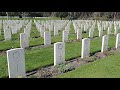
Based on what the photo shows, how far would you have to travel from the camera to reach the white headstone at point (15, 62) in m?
6.15

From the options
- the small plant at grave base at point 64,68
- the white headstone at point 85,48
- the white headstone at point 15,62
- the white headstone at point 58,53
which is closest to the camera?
the white headstone at point 15,62

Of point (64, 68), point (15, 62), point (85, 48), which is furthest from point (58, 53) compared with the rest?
point (15, 62)

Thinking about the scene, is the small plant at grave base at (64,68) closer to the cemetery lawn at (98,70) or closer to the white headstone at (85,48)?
the cemetery lawn at (98,70)

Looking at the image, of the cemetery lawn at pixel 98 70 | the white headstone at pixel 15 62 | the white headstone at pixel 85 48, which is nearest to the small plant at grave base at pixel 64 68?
the cemetery lawn at pixel 98 70

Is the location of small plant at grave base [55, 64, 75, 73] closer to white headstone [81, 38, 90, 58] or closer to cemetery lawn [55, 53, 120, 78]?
cemetery lawn [55, 53, 120, 78]

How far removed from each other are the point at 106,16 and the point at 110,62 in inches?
1903

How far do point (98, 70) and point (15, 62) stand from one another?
133 inches

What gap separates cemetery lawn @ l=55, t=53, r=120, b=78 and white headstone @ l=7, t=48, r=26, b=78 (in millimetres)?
1487

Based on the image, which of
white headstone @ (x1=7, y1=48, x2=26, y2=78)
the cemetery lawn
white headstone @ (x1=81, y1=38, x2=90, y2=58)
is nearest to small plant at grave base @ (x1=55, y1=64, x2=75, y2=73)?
the cemetery lawn

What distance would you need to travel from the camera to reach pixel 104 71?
7.62 metres

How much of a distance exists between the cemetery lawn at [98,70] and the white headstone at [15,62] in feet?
4.88

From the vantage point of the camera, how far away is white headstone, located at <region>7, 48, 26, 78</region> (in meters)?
6.15

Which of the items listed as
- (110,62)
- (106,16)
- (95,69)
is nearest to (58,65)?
(95,69)

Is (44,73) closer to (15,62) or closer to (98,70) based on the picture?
(15,62)
